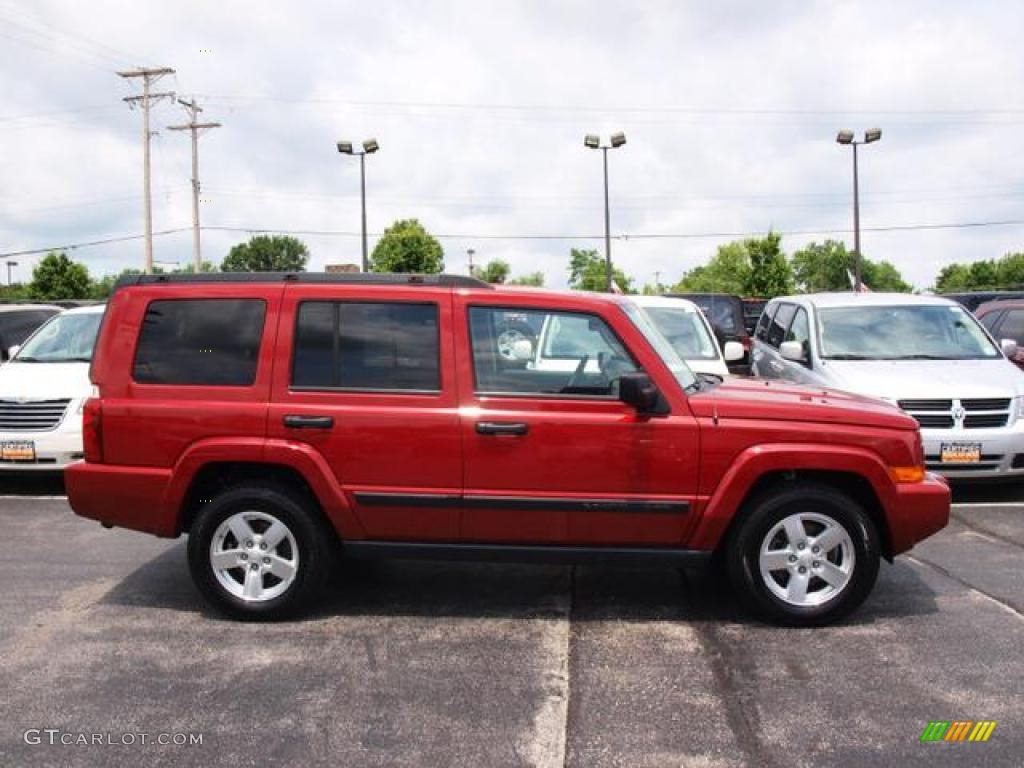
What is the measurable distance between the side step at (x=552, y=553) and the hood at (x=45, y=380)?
4.31 m

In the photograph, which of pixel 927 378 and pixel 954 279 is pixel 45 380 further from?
pixel 954 279

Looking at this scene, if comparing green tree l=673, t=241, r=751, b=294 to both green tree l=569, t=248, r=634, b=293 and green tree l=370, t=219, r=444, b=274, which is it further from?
green tree l=370, t=219, r=444, b=274

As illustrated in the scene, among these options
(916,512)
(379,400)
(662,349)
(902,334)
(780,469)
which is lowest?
(916,512)

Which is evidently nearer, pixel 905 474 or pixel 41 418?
pixel 905 474

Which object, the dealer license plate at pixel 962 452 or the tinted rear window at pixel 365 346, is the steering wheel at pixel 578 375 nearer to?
the tinted rear window at pixel 365 346

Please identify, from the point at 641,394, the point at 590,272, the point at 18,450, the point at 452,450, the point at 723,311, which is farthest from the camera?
the point at 590,272

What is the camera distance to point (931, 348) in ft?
28.7

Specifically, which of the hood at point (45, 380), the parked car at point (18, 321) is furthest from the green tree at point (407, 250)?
the hood at point (45, 380)

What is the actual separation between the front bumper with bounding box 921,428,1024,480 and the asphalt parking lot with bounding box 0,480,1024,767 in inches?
64.1

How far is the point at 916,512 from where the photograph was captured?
468 centimetres

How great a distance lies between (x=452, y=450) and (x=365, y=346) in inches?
27.9

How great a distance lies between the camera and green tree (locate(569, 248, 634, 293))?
8712cm

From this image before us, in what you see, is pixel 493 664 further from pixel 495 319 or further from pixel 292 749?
pixel 495 319

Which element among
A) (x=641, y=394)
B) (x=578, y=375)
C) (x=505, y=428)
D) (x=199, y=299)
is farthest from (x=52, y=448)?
(x=641, y=394)
